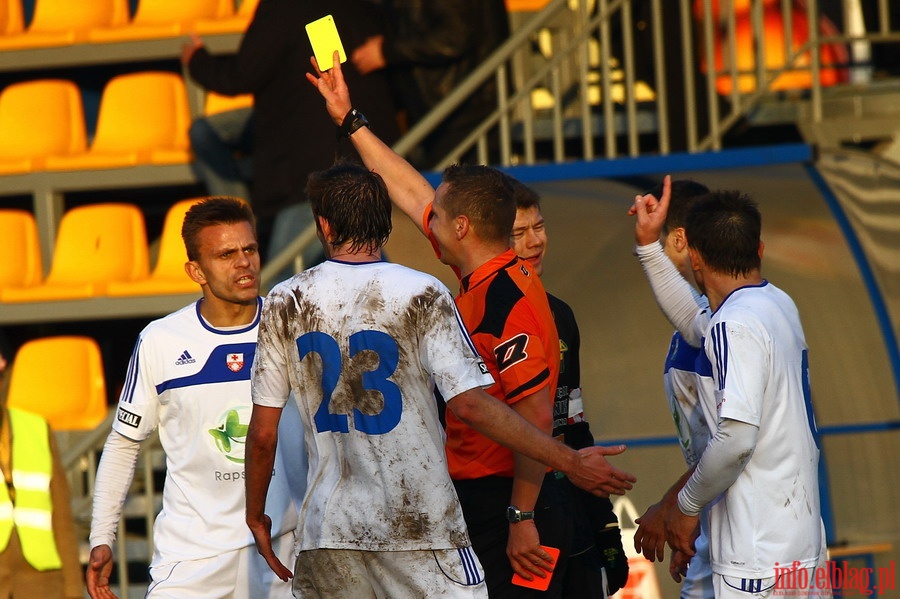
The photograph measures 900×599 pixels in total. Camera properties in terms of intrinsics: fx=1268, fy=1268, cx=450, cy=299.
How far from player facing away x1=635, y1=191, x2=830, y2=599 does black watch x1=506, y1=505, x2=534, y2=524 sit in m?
0.51

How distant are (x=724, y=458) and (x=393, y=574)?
991mm

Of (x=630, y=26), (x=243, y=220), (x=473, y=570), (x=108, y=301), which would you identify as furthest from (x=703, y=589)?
(x=108, y=301)

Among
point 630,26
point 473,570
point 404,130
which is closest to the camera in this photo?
point 473,570

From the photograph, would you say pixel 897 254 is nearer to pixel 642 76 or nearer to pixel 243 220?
pixel 642 76

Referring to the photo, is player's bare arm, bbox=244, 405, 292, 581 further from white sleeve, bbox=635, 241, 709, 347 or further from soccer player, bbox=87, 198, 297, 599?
white sleeve, bbox=635, 241, 709, 347

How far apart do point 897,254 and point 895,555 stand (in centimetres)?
156

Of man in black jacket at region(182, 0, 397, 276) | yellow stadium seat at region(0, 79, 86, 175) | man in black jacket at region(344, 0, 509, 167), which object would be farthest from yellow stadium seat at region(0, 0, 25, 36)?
man in black jacket at region(344, 0, 509, 167)

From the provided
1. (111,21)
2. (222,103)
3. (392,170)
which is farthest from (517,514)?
(111,21)

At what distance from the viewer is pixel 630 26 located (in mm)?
7125

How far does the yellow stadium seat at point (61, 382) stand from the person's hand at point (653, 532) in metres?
4.85

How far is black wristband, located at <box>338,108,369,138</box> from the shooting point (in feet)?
14.0

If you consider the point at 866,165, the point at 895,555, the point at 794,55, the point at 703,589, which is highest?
the point at 794,55

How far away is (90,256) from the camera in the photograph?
334 inches

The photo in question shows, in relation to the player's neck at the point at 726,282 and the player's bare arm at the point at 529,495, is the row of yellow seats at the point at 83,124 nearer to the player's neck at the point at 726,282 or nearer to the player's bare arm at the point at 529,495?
the player's neck at the point at 726,282
